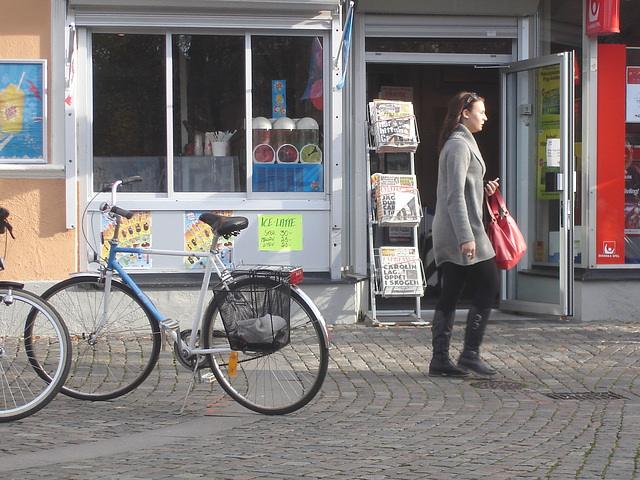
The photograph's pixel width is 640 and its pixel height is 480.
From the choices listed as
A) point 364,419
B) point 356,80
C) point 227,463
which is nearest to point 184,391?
point 364,419

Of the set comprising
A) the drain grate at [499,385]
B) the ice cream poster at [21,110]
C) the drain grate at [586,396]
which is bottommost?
the drain grate at [586,396]

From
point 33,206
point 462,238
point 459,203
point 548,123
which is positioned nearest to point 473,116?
point 459,203

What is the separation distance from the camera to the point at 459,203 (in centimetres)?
623

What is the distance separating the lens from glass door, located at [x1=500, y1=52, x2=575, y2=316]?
28.8ft

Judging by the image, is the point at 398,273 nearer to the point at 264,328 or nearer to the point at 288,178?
the point at 288,178

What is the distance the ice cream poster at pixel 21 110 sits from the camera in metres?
8.33

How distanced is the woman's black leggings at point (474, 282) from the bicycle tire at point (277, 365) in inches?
57.1

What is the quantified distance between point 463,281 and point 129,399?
238 centimetres

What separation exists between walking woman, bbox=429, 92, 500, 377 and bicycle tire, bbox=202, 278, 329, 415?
A: 1.41m

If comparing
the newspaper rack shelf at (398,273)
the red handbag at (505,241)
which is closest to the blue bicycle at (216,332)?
the red handbag at (505,241)

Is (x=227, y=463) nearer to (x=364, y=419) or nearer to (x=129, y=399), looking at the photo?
(x=364, y=419)

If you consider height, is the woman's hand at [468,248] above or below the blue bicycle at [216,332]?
above

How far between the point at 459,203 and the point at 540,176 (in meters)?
3.23

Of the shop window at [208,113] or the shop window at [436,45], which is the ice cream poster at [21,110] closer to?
the shop window at [208,113]
